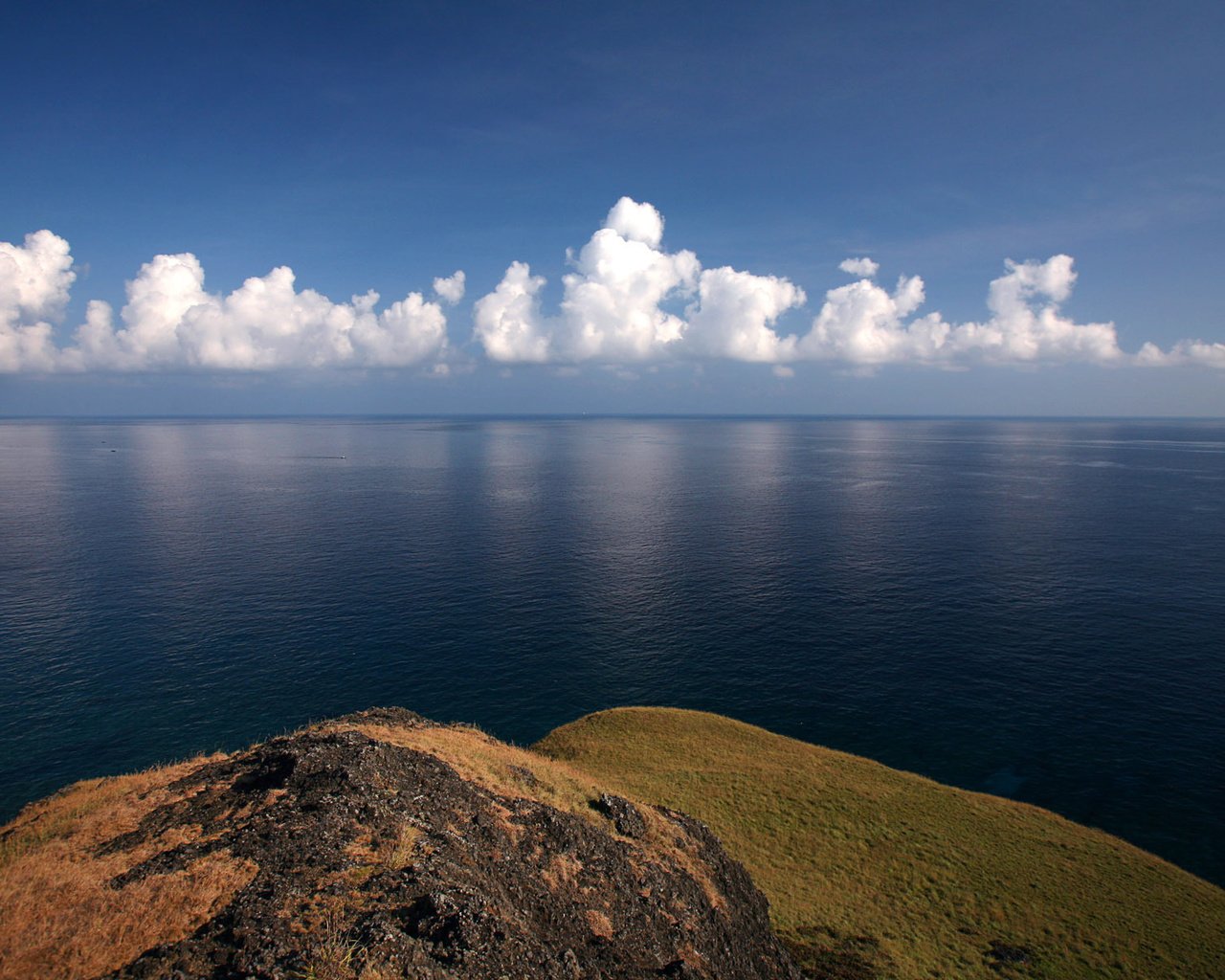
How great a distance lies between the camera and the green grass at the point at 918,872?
34.0 m

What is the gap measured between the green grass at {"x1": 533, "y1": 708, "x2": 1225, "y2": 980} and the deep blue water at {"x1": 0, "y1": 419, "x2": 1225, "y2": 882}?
6776 mm

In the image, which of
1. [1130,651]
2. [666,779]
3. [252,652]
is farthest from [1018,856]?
[252,652]

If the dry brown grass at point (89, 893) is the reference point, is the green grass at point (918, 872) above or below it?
below

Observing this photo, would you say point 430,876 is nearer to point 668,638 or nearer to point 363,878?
point 363,878

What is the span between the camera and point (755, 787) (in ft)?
162

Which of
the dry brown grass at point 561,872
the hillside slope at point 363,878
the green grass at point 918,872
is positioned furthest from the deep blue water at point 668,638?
the dry brown grass at point 561,872

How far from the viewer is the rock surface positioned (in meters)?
21.6

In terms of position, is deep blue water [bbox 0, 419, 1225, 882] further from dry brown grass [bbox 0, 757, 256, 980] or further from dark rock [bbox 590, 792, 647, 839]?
dry brown grass [bbox 0, 757, 256, 980]

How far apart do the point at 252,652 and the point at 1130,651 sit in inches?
4288

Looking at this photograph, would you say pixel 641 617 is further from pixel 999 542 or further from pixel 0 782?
pixel 999 542

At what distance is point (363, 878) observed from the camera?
25125mm

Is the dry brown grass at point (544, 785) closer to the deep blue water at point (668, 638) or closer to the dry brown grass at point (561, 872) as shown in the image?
the dry brown grass at point (561, 872)

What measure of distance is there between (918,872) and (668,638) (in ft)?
149

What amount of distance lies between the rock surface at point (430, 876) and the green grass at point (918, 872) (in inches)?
240
